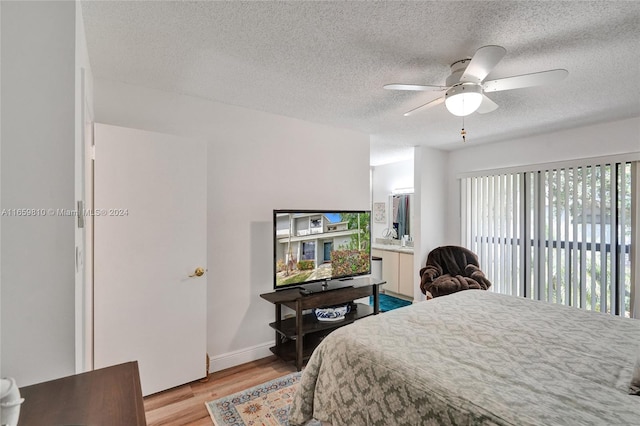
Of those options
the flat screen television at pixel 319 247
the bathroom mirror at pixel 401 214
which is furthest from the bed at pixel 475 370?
the bathroom mirror at pixel 401 214

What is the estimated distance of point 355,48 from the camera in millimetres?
1824

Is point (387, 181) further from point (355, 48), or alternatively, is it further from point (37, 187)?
point (37, 187)

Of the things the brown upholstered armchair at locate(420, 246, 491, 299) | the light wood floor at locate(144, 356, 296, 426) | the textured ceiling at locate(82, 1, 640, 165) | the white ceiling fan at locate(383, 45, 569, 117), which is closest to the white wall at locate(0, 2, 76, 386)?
the textured ceiling at locate(82, 1, 640, 165)

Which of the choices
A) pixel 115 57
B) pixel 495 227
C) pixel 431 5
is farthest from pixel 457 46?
pixel 495 227

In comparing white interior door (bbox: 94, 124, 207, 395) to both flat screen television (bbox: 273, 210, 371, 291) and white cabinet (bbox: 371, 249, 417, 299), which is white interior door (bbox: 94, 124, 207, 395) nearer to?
flat screen television (bbox: 273, 210, 371, 291)

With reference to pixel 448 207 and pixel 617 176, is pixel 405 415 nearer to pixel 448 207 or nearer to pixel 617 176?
pixel 617 176

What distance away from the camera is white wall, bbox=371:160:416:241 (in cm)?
552

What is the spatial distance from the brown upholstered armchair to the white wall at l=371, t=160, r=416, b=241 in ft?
5.14

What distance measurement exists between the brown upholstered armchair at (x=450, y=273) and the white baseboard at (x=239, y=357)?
2162 mm

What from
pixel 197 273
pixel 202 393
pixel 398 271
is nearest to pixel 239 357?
pixel 202 393

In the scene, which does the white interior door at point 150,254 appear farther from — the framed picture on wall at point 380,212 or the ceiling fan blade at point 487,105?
the framed picture on wall at point 380,212

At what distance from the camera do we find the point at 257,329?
294 cm

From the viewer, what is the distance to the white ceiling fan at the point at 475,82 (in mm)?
1628

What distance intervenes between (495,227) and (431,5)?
352 cm
